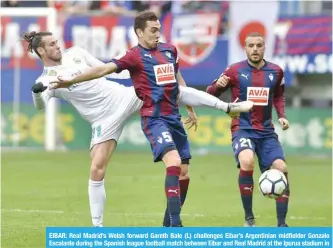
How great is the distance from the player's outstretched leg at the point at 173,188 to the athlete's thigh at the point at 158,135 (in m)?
0.09

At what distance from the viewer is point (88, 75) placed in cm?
1002

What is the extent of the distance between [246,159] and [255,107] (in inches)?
27.5

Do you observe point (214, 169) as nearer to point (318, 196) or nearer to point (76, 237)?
point (318, 196)

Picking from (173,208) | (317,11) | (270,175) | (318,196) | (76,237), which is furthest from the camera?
(317,11)

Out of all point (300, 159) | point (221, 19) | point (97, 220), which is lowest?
point (300, 159)

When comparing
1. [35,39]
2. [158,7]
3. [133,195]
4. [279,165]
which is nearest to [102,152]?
[35,39]

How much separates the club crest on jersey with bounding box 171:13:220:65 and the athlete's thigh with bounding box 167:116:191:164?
1666 centimetres

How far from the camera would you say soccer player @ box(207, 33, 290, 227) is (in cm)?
1133

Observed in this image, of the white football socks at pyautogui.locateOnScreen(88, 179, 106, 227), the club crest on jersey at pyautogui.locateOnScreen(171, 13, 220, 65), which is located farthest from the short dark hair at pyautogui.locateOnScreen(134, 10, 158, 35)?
the club crest on jersey at pyautogui.locateOnScreen(171, 13, 220, 65)

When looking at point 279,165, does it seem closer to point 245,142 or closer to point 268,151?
point 268,151

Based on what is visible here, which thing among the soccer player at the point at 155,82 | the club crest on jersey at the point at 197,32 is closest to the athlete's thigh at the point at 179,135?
the soccer player at the point at 155,82

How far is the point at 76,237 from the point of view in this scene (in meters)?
8.27

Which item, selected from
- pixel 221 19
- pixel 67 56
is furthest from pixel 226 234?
pixel 221 19

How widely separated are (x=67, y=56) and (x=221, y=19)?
1619 cm
